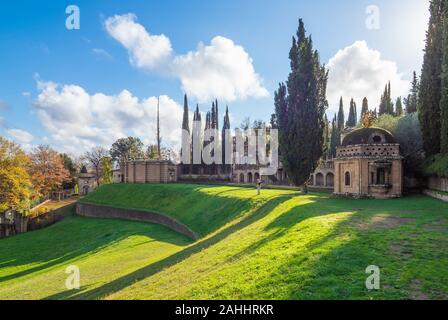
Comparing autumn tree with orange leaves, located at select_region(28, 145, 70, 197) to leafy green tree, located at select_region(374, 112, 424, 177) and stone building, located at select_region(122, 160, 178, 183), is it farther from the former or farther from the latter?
leafy green tree, located at select_region(374, 112, 424, 177)

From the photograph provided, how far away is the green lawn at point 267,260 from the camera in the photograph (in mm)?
7625

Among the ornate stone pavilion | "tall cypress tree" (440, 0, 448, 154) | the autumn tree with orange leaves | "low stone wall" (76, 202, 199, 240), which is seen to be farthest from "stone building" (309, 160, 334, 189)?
the autumn tree with orange leaves

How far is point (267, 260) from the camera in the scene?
10031mm

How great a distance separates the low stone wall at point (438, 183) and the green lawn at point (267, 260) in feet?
15.9

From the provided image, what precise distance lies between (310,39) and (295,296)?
27.9 metres

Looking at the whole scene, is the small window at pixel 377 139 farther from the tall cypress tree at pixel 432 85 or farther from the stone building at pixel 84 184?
the stone building at pixel 84 184

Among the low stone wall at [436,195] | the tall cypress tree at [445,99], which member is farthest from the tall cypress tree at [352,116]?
the tall cypress tree at [445,99]

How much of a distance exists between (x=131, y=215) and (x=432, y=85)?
111ft

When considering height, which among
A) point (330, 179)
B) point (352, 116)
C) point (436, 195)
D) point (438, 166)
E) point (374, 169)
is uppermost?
point (352, 116)

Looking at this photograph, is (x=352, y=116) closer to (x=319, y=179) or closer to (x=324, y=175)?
(x=319, y=179)

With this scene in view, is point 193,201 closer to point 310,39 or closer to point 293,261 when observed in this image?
point 310,39

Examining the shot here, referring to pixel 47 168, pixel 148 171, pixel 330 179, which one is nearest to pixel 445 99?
pixel 330 179

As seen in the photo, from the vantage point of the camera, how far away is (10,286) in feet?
59.9
